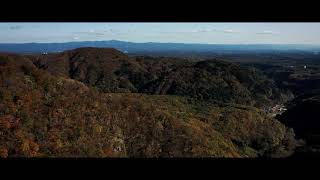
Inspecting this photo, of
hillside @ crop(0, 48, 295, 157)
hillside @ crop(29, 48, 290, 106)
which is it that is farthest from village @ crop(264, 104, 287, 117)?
hillside @ crop(0, 48, 295, 157)

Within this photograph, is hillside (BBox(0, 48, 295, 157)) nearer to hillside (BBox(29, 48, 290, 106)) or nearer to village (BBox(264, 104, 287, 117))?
hillside (BBox(29, 48, 290, 106))

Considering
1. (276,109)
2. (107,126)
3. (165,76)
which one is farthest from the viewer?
(165,76)

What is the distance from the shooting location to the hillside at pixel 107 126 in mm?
26500

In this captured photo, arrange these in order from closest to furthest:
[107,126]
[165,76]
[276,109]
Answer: [107,126], [276,109], [165,76]

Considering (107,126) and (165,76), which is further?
(165,76)

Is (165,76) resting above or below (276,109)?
above

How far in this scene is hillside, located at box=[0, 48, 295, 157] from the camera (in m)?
26.5

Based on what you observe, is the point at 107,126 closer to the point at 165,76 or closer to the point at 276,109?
the point at 165,76

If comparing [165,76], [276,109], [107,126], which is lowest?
[276,109]

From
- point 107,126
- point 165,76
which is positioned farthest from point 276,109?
point 107,126

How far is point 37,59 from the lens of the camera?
73.6 metres

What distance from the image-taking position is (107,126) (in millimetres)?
31406
